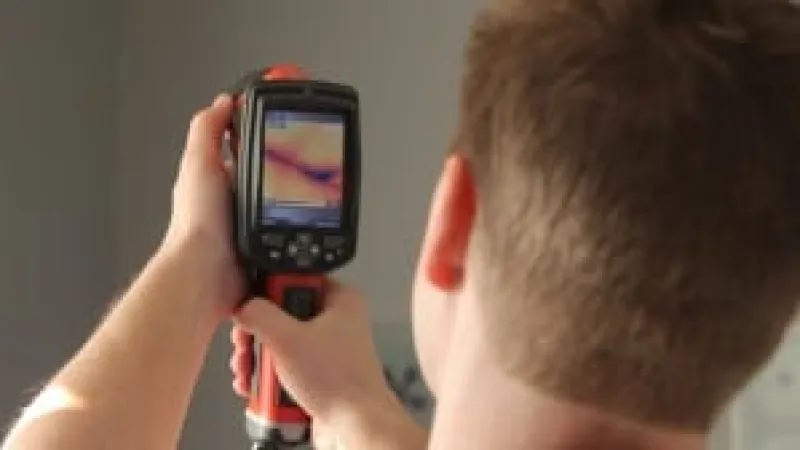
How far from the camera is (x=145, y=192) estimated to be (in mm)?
2227

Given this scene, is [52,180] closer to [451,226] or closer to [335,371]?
[335,371]

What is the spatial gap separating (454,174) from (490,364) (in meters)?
0.10

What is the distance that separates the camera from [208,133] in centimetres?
109

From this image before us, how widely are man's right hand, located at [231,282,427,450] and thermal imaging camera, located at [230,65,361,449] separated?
13mm

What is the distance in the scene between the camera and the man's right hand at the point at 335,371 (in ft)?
3.46

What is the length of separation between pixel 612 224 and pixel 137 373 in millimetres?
343

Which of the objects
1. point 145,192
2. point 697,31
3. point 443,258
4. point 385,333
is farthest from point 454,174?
point 145,192

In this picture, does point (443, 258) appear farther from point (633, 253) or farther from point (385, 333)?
point (385, 333)

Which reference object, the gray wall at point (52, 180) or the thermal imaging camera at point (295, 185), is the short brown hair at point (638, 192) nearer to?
the thermal imaging camera at point (295, 185)

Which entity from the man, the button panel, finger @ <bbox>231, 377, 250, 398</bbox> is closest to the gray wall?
finger @ <bbox>231, 377, 250, 398</bbox>

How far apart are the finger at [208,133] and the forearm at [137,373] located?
0.24 ft

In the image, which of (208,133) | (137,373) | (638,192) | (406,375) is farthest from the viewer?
(406,375)

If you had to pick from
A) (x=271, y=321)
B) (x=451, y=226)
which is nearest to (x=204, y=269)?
(x=271, y=321)

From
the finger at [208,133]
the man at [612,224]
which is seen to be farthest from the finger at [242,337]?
the man at [612,224]
